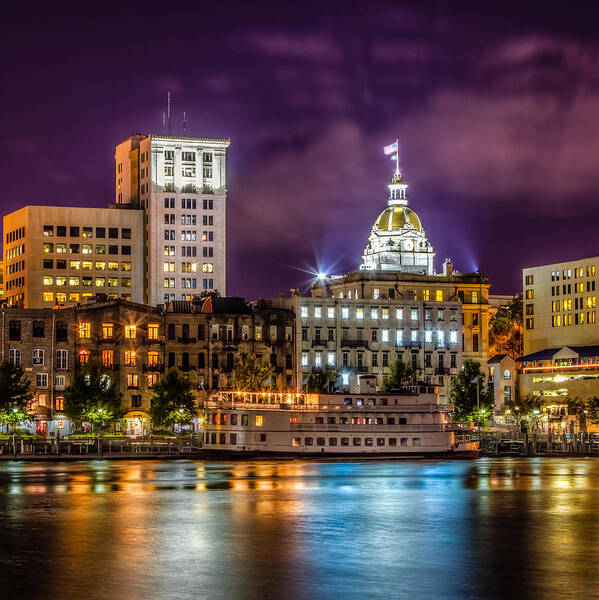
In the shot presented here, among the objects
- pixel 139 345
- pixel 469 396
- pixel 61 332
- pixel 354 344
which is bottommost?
pixel 469 396

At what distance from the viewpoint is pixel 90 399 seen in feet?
432

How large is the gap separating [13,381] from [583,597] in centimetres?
9493

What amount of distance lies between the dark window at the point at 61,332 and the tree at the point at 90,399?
5.36 metres

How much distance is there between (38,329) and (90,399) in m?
11.4

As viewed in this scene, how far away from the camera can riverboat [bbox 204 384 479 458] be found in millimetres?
112625

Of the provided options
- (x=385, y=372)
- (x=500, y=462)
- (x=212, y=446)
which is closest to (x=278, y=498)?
(x=212, y=446)

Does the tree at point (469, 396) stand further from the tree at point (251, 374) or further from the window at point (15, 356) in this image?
the window at point (15, 356)

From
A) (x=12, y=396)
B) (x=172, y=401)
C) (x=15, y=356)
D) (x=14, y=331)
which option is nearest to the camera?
(x=12, y=396)

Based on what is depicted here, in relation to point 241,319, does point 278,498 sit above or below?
below

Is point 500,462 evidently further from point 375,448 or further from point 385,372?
point 385,372

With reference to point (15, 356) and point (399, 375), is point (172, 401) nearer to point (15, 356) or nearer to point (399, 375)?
point (15, 356)

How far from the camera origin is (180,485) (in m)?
83.1

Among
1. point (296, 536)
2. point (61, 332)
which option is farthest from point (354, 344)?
point (296, 536)

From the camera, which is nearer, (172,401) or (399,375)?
(172,401)
